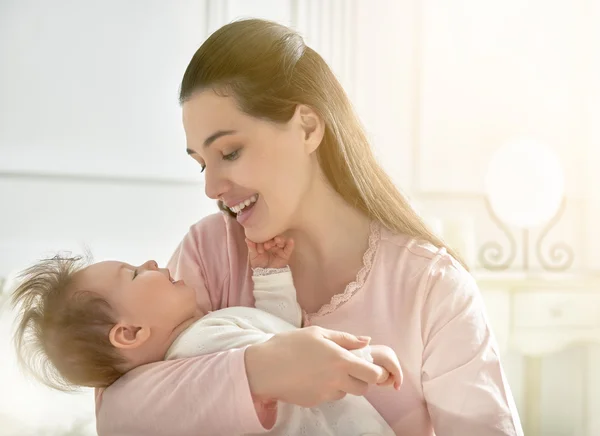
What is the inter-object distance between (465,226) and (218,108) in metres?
1.77

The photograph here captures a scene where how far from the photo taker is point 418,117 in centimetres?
314

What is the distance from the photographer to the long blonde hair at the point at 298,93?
1.40 meters

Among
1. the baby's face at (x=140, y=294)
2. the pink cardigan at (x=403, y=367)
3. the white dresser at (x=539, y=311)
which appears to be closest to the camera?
the pink cardigan at (x=403, y=367)

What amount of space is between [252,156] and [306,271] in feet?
0.92

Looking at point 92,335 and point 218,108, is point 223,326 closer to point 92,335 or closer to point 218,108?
point 92,335

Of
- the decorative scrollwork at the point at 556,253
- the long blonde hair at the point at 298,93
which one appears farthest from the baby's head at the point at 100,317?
the decorative scrollwork at the point at 556,253

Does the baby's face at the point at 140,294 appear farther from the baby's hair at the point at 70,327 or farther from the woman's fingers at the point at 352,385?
the woman's fingers at the point at 352,385

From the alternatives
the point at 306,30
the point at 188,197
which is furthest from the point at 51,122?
the point at 306,30

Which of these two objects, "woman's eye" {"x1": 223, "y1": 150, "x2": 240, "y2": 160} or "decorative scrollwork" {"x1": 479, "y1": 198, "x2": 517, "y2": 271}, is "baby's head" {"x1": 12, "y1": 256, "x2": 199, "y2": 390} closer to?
"woman's eye" {"x1": 223, "y1": 150, "x2": 240, "y2": 160}

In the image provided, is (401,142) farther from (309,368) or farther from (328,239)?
(309,368)

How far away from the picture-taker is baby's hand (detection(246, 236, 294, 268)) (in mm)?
1502

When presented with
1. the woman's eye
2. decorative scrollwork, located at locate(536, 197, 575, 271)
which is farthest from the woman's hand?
decorative scrollwork, located at locate(536, 197, 575, 271)

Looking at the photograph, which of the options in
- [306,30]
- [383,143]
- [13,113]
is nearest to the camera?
[13,113]

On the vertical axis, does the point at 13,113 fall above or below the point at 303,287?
above
